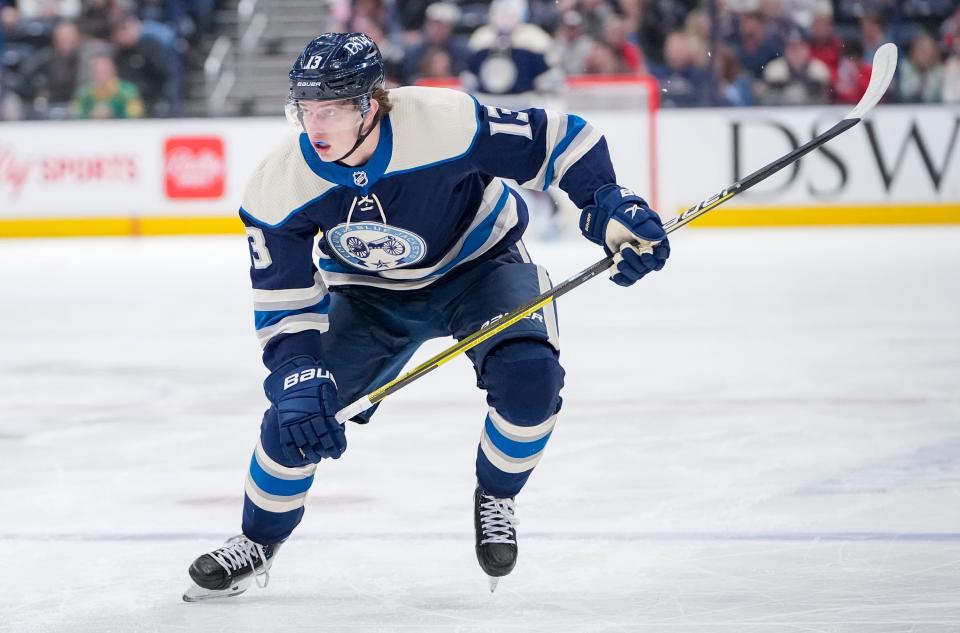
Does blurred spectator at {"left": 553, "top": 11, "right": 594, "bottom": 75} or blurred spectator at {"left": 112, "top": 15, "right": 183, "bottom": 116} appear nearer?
blurred spectator at {"left": 553, "top": 11, "right": 594, "bottom": 75}

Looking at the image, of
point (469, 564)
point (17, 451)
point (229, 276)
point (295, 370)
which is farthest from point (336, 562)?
point (229, 276)

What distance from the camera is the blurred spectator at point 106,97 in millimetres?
9406

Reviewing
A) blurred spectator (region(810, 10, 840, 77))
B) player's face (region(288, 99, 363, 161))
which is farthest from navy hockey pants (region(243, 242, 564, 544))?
blurred spectator (region(810, 10, 840, 77))

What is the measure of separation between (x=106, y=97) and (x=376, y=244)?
7.23 m

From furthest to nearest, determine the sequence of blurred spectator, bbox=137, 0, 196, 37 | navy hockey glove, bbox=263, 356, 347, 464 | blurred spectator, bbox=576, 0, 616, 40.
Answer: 1. blurred spectator, bbox=137, 0, 196, 37
2. blurred spectator, bbox=576, 0, 616, 40
3. navy hockey glove, bbox=263, 356, 347, 464

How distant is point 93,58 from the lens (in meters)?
9.62

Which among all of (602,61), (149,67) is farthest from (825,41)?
(149,67)

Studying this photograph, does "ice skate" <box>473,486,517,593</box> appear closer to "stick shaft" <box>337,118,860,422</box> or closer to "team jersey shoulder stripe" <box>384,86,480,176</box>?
"stick shaft" <box>337,118,860,422</box>

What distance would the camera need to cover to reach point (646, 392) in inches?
175

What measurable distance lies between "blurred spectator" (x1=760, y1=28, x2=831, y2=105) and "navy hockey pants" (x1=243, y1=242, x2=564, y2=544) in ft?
21.9

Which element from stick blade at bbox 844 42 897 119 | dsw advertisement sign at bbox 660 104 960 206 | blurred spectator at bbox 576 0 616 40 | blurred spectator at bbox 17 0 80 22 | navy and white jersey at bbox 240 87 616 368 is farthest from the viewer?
blurred spectator at bbox 17 0 80 22

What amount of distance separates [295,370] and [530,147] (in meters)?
0.56

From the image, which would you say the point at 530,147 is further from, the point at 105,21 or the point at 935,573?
the point at 105,21

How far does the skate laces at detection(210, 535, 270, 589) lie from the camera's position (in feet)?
8.41
